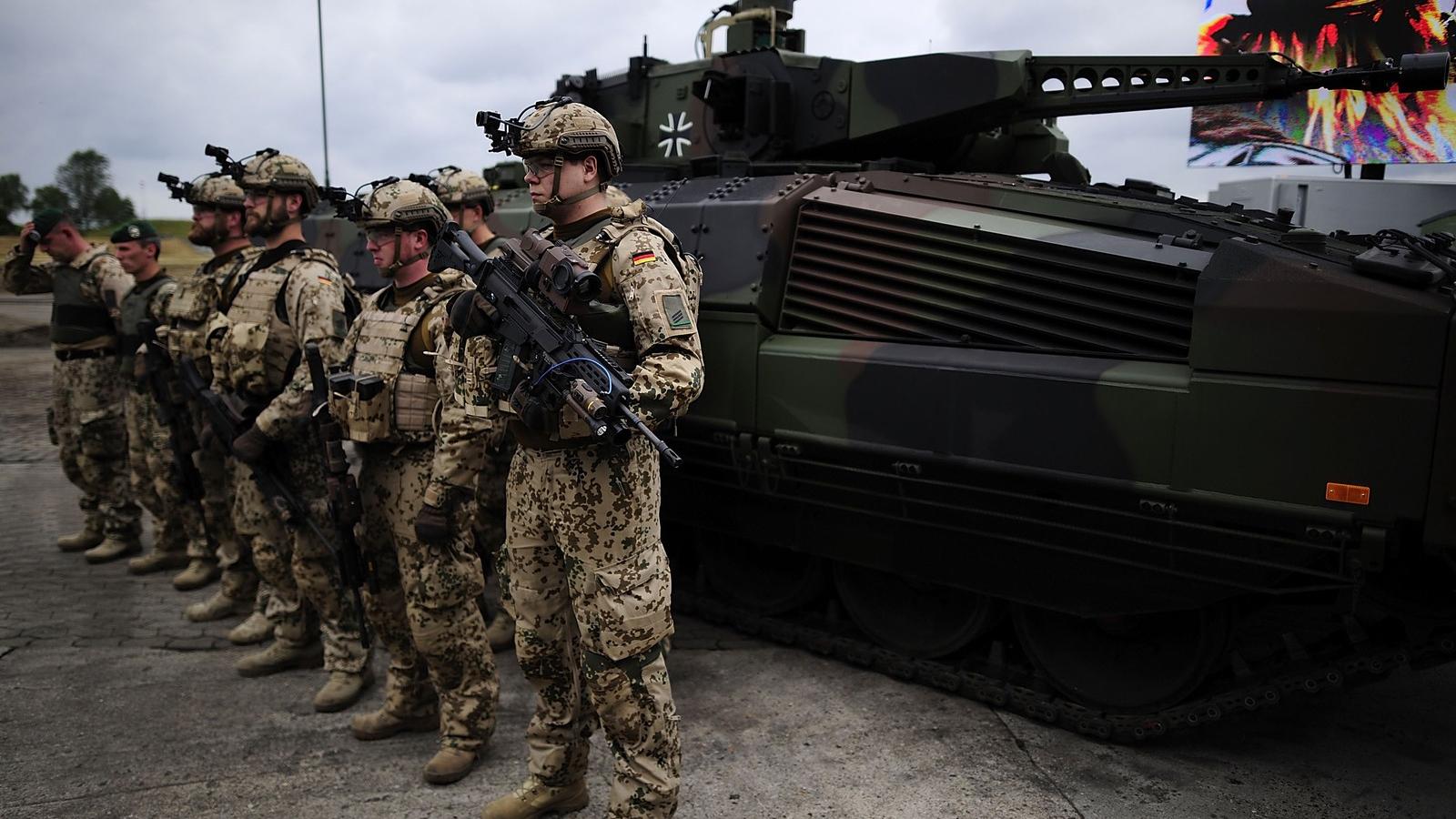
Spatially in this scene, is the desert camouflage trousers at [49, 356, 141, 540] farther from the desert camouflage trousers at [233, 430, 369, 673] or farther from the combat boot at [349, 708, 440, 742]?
the combat boot at [349, 708, 440, 742]

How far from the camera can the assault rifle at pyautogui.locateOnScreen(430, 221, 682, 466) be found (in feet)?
9.32

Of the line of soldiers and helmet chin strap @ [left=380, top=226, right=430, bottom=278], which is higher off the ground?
helmet chin strap @ [left=380, top=226, right=430, bottom=278]

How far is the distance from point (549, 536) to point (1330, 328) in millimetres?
→ 2618

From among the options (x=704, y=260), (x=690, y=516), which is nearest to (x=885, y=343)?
(x=704, y=260)

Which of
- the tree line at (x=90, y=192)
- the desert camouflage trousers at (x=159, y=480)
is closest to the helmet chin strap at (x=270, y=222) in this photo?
the desert camouflage trousers at (x=159, y=480)

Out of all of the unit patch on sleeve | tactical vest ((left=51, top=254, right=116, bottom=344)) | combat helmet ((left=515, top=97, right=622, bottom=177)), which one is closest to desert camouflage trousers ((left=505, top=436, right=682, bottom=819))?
the unit patch on sleeve

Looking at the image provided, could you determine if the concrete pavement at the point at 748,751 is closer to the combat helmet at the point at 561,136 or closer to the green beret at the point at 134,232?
the combat helmet at the point at 561,136

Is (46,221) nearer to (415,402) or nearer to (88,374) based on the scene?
(88,374)

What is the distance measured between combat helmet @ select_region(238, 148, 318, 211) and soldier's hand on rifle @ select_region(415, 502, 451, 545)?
2.21 m

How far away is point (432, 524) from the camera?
3.71 meters

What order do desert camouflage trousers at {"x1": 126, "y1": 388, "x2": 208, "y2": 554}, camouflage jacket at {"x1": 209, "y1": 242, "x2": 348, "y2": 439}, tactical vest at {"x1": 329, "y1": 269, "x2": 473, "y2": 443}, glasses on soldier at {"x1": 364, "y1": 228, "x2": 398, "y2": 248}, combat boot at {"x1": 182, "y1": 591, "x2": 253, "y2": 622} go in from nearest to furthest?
tactical vest at {"x1": 329, "y1": 269, "x2": 473, "y2": 443}, glasses on soldier at {"x1": 364, "y1": 228, "x2": 398, "y2": 248}, camouflage jacket at {"x1": 209, "y1": 242, "x2": 348, "y2": 439}, combat boot at {"x1": 182, "y1": 591, "x2": 253, "y2": 622}, desert camouflage trousers at {"x1": 126, "y1": 388, "x2": 208, "y2": 554}

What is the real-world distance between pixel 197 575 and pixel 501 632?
7.24 feet

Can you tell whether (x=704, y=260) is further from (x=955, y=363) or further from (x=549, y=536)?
(x=549, y=536)

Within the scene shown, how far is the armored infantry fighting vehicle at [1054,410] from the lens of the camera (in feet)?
11.9
